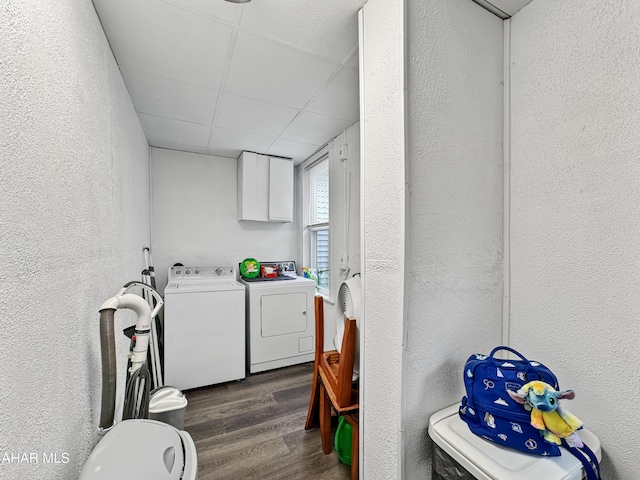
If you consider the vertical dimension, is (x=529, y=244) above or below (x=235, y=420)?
above

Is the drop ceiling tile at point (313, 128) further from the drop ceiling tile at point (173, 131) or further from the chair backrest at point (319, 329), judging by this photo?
the chair backrest at point (319, 329)

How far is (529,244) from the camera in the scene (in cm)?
108

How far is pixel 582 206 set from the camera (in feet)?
3.03

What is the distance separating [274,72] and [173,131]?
4.54ft

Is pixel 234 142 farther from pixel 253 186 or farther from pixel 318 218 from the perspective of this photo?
pixel 318 218

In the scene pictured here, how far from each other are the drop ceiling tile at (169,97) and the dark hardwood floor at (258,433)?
2355mm

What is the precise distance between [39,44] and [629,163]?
178 cm

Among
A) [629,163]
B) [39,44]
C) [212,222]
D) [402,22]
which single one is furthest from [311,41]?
[212,222]

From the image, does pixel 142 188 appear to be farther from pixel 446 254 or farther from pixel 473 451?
pixel 473 451

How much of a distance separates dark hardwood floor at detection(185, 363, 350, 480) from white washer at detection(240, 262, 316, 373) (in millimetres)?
238

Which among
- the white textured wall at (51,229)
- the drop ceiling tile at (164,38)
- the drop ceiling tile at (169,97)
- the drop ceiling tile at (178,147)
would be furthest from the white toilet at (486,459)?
the drop ceiling tile at (178,147)

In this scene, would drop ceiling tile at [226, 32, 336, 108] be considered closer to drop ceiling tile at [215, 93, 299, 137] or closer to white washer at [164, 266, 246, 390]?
drop ceiling tile at [215, 93, 299, 137]

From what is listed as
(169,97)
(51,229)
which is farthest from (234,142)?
(51,229)

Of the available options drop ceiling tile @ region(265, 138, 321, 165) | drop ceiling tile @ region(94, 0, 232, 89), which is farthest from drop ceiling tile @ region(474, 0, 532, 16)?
drop ceiling tile @ region(265, 138, 321, 165)
